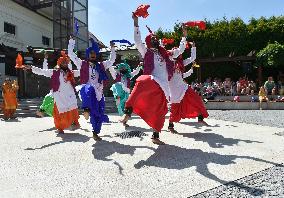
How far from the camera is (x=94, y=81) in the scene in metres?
7.56

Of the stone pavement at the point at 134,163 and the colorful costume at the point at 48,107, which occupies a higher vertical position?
the colorful costume at the point at 48,107

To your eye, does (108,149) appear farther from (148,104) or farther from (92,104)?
(92,104)

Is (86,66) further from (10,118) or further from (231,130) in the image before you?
(10,118)

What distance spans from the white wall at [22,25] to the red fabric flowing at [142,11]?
19.1 meters

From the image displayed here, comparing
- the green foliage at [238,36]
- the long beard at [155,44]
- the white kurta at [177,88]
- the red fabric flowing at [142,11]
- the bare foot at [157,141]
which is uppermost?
the green foliage at [238,36]

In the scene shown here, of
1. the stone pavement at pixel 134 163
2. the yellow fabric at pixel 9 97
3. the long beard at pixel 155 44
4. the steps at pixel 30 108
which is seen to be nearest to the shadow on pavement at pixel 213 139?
the stone pavement at pixel 134 163

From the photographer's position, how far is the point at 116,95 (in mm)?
11023

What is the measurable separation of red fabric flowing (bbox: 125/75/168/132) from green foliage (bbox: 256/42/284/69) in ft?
59.8

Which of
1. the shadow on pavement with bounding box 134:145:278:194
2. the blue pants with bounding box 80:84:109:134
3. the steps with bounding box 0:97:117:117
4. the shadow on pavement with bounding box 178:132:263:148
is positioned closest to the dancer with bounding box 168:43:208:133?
the shadow on pavement with bounding box 178:132:263:148

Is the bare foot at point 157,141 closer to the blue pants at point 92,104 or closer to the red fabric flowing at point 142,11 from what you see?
the blue pants at point 92,104

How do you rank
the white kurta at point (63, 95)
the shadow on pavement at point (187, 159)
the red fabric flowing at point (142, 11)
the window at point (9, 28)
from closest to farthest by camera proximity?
the shadow on pavement at point (187, 159) → the red fabric flowing at point (142, 11) → the white kurta at point (63, 95) → the window at point (9, 28)

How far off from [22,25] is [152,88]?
2159 cm

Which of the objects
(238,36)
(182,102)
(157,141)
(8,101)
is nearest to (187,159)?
(157,141)

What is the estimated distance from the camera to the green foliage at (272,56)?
22578 millimetres
